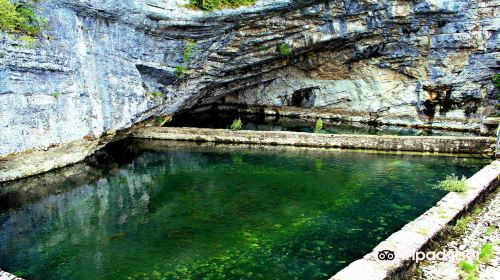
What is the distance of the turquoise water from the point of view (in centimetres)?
859

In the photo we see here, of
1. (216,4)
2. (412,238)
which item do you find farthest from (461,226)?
(216,4)

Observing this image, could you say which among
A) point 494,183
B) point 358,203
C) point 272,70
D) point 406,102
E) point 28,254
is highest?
point 272,70

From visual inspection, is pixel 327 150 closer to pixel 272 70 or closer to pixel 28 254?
pixel 272 70

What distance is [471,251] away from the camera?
7527mm

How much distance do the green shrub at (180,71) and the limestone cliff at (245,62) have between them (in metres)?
0.08

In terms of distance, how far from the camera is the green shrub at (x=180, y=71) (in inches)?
793

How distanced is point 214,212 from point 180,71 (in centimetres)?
1089

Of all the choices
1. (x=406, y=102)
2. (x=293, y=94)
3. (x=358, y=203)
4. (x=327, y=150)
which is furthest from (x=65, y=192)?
(x=406, y=102)

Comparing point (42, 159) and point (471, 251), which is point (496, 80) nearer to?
point (471, 251)

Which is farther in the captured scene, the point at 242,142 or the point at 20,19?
the point at 242,142

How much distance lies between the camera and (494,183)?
37.4ft

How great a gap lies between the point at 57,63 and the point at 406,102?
21699 millimetres

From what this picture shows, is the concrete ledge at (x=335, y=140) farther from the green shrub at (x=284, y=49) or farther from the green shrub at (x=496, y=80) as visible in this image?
the green shrub at (x=496, y=80)

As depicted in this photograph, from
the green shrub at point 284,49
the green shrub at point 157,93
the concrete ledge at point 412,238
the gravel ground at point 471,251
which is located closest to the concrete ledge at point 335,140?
the green shrub at point 157,93
